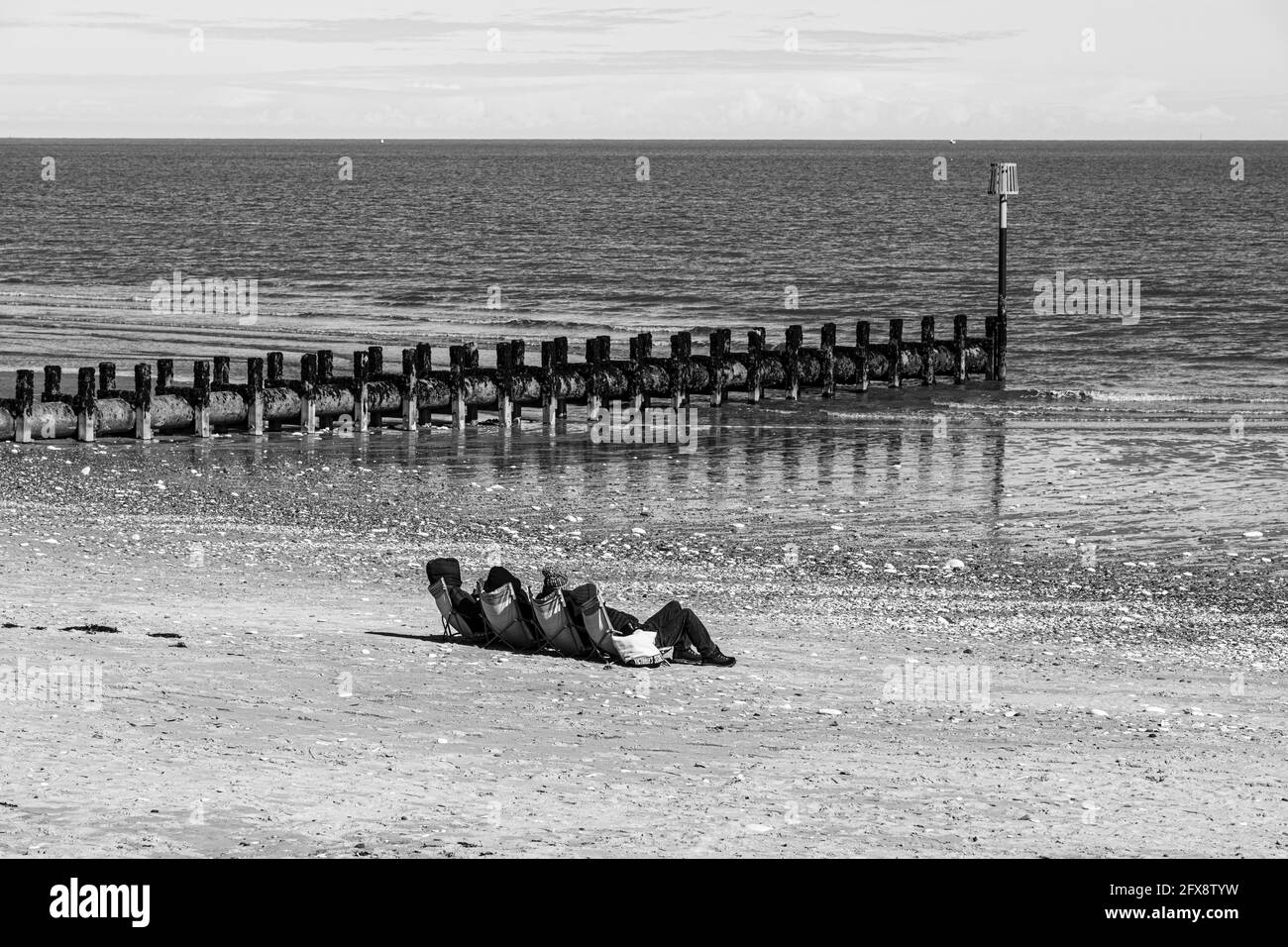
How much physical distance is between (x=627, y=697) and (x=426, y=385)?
18.2 metres

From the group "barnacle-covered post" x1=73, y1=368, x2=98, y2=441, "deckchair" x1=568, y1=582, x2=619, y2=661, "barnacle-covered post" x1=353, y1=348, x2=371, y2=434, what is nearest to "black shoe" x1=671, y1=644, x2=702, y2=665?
"deckchair" x1=568, y1=582, x2=619, y2=661

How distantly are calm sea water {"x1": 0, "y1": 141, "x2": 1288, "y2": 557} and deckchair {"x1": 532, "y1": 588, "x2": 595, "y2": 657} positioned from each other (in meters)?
9.73

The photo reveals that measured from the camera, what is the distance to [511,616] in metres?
15.6

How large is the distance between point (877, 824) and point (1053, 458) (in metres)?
19.5

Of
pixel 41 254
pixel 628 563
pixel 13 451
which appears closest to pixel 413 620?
pixel 628 563

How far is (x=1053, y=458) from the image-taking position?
97.8ft

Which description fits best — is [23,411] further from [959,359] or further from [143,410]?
[959,359]

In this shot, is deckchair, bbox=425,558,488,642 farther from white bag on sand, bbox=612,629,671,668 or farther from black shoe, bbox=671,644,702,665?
black shoe, bbox=671,644,702,665

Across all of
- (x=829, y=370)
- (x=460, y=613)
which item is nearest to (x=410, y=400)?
(x=829, y=370)

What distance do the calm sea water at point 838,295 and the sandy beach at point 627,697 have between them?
4451mm

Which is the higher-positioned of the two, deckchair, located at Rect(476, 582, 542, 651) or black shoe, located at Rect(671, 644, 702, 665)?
deckchair, located at Rect(476, 582, 542, 651)

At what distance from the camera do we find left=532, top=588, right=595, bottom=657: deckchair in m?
15.4

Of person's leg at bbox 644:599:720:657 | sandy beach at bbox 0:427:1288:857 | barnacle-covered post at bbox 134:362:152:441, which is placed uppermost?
barnacle-covered post at bbox 134:362:152:441
